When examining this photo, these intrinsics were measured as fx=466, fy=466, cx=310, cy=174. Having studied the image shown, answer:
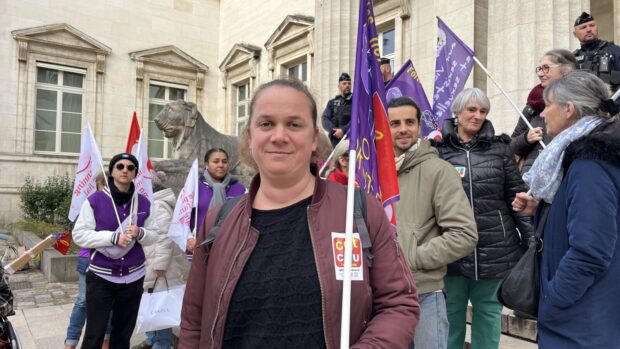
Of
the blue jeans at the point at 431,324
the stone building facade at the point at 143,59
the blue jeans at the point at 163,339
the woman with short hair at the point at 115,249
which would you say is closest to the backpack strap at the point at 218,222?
the blue jeans at the point at 431,324

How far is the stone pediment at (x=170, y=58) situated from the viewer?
18766mm

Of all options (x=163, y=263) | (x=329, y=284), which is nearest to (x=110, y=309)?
(x=163, y=263)

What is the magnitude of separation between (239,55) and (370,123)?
17.4 m

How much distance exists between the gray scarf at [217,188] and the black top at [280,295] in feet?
10.3

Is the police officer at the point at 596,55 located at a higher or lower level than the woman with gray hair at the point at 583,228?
higher

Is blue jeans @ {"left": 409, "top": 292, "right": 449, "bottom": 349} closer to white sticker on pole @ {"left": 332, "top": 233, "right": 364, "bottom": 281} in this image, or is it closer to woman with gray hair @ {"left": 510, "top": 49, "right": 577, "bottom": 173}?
white sticker on pole @ {"left": 332, "top": 233, "right": 364, "bottom": 281}

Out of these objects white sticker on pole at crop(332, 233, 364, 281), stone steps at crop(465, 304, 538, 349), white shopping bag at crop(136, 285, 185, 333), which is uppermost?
white sticker on pole at crop(332, 233, 364, 281)

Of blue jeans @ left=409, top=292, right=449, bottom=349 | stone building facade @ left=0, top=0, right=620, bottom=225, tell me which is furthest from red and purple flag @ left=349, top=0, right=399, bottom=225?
stone building facade @ left=0, top=0, right=620, bottom=225

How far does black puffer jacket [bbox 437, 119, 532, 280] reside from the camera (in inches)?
121

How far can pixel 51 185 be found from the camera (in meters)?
15.8

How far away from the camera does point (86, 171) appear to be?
4270 mm

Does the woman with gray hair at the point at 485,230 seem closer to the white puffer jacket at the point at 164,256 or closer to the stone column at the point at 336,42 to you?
the white puffer jacket at the point at 164,256

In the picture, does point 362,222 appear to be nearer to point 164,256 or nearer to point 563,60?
point 563,60

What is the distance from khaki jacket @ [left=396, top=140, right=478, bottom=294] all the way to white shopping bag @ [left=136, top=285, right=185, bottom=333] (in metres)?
2.26
